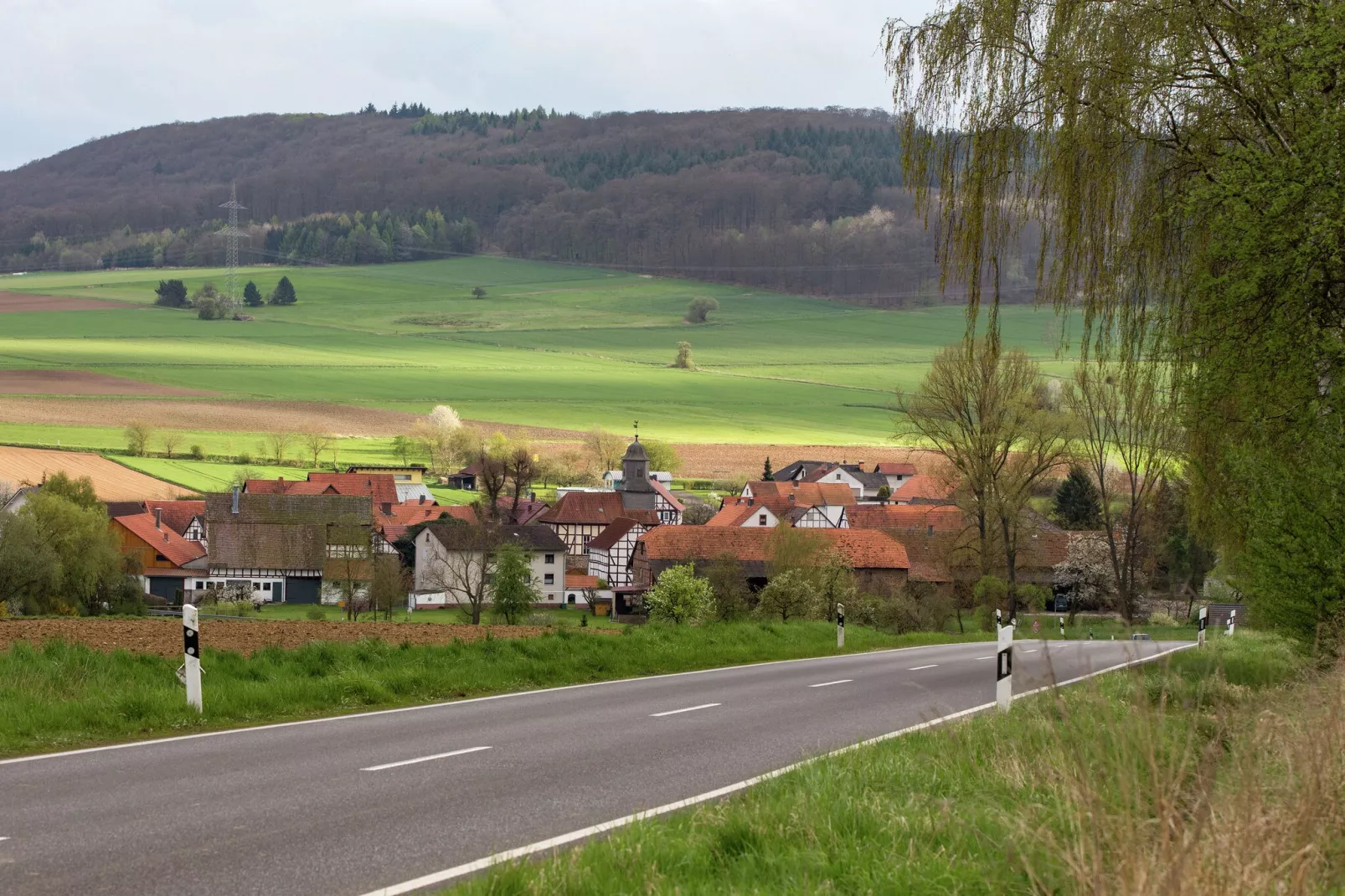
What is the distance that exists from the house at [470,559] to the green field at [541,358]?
30.7 meters

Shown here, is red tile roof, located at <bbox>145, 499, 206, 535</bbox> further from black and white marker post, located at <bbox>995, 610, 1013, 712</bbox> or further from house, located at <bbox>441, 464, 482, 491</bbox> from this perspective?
black and white marker post, located at <bbox>995, 610, 1013, 712</bbox>

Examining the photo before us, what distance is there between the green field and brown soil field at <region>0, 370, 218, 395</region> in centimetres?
287

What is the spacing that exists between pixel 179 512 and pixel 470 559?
28394 mm

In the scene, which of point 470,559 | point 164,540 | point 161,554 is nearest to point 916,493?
point 470,559

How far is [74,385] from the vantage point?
12225 centimetres

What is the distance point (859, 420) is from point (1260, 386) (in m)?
123

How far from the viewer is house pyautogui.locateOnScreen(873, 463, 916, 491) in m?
137

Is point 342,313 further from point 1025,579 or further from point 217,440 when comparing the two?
point 1025,579

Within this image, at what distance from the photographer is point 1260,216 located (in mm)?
11781

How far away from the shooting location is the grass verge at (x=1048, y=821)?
4688 mm

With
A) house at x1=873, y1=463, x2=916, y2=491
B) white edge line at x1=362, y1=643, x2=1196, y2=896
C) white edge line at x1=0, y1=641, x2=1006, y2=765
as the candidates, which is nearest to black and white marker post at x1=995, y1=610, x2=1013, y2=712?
white edge line at x1=362, y1=643, x2=1196, y2=896

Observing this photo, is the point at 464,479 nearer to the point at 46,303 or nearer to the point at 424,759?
the point at 46,303

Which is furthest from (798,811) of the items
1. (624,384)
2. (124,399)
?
(624,384)

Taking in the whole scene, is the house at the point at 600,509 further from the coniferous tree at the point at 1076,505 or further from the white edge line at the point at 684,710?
the white edge line at the point at 684,710
